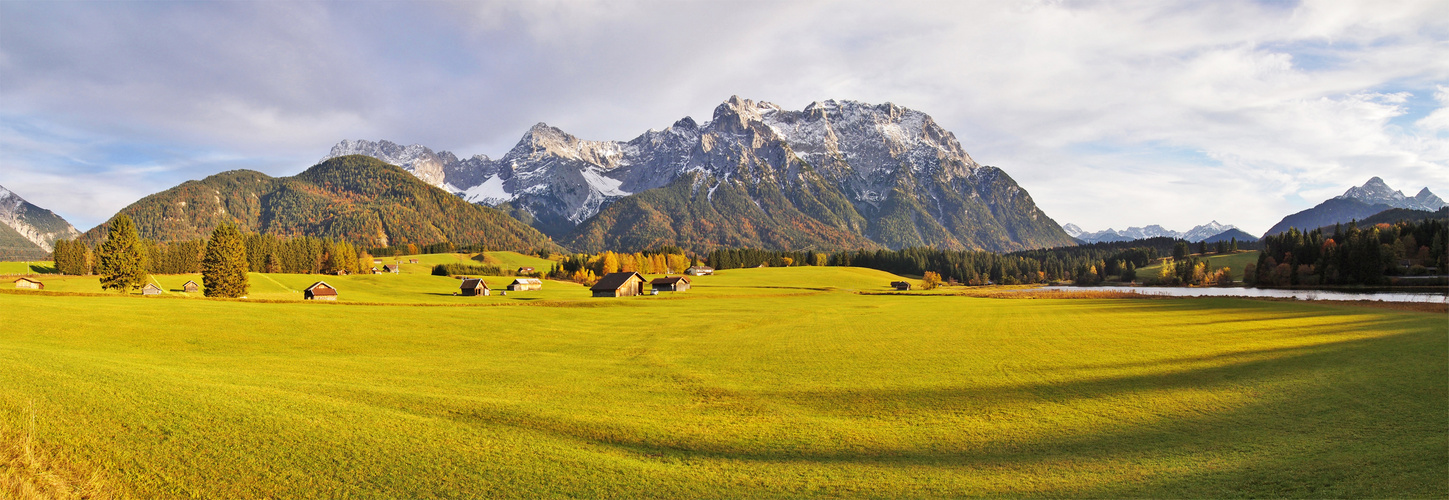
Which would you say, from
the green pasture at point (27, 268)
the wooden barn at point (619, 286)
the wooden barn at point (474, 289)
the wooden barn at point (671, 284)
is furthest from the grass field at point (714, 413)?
the green pasture at point (27, 268)

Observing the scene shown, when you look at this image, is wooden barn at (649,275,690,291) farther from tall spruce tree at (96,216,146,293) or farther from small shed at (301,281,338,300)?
tall spruce tree at (96,216,146,293)

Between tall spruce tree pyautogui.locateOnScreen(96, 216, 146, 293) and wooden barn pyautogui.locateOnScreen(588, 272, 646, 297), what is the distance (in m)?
53.9

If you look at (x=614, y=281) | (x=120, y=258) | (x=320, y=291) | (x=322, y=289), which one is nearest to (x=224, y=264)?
(x=120, y=258)

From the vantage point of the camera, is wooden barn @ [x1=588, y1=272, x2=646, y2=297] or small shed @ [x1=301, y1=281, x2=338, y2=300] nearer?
small shed @ [x1=301, y1=281, x2=338, y2=300]

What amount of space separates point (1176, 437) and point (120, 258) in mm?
95365

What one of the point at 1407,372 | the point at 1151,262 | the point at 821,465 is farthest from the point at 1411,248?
the point at 821,465

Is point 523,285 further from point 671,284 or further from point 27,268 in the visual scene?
point 27,268

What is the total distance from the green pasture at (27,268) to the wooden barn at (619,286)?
417 feet

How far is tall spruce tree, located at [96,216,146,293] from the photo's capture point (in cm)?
6531

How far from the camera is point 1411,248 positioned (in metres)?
99.0

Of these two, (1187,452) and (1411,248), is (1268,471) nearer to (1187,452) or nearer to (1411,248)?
(1187,452)

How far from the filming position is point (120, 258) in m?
66.3

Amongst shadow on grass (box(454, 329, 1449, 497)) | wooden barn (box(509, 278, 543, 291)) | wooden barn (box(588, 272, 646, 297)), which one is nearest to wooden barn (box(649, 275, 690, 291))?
wooden barn (box(588, 272, 646, 297))

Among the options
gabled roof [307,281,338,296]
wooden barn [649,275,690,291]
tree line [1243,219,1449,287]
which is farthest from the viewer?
wooden barn [649,275,690,291]
